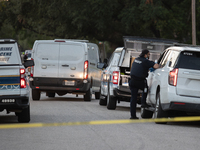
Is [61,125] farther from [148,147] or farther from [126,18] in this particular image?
[126,18]

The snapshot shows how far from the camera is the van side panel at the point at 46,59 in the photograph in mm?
19859

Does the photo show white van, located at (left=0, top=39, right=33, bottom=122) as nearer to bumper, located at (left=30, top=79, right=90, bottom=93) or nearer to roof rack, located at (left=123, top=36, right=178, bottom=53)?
roof rack, located at (left=123, top=36, right=178, bottom=53)

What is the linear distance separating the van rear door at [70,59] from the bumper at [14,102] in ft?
26.5

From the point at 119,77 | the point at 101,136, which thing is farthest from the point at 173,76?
the point at 119,77

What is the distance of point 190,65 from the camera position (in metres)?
11.8

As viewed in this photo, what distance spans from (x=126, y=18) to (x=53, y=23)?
255 inches

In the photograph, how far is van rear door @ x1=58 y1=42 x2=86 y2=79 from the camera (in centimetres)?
1992

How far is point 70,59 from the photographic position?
787 inches

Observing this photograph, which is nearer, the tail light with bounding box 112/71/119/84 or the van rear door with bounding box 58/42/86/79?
the tail light with bounding box 112/71/119/84

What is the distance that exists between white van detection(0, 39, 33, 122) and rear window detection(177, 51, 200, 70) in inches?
134

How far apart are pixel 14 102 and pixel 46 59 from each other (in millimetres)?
8324

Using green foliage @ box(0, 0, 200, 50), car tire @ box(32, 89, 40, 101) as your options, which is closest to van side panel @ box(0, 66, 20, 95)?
car tire @ box(32, 89, 40, 101)

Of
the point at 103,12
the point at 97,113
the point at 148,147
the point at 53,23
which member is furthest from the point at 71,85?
the point at 53,23

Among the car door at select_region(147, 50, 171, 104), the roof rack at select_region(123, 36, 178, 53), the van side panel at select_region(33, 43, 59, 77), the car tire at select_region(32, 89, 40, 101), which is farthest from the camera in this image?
the car tire at select_region(32, 89, 40, 101)
